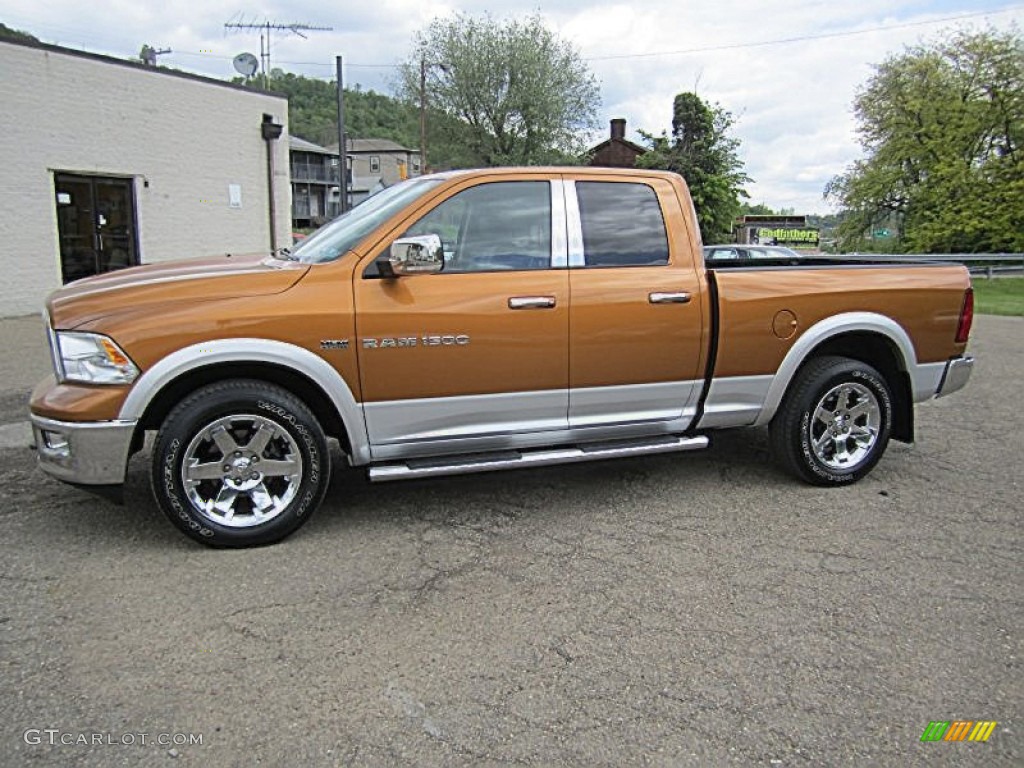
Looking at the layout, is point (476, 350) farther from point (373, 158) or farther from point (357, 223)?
point (373, 158)

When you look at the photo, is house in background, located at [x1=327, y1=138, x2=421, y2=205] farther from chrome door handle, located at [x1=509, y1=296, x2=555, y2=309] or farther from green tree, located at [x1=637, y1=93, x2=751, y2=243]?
chrome door handle, located at [x1=509, y1=296, x2=555, y2=309]

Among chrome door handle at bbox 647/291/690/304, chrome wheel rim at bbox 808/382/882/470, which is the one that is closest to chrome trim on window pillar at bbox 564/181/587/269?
chrome door handle at bbox 647/291/690/304

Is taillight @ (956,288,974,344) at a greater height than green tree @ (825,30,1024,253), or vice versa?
green tree @ (825,30,1024,253)

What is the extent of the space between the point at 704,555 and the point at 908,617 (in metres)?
0.95

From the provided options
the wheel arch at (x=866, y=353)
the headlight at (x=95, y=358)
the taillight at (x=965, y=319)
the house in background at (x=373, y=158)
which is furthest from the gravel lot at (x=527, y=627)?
the house in background at (x=373, y=158)

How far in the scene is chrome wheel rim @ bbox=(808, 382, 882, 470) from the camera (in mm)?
4938

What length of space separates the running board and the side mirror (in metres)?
1.01

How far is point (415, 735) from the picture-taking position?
2533mm

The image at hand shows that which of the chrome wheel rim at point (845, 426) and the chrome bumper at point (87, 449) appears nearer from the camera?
the chrome bumper at point (87, 449)

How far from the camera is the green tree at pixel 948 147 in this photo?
34.4m

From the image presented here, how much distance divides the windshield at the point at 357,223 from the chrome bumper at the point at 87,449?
4.30 ft

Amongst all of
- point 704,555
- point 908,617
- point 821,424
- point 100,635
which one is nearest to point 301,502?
point 100,635

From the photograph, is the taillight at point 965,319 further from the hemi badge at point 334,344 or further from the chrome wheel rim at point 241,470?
the chrome wheel rim at point 241,470

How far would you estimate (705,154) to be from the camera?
129 feet
